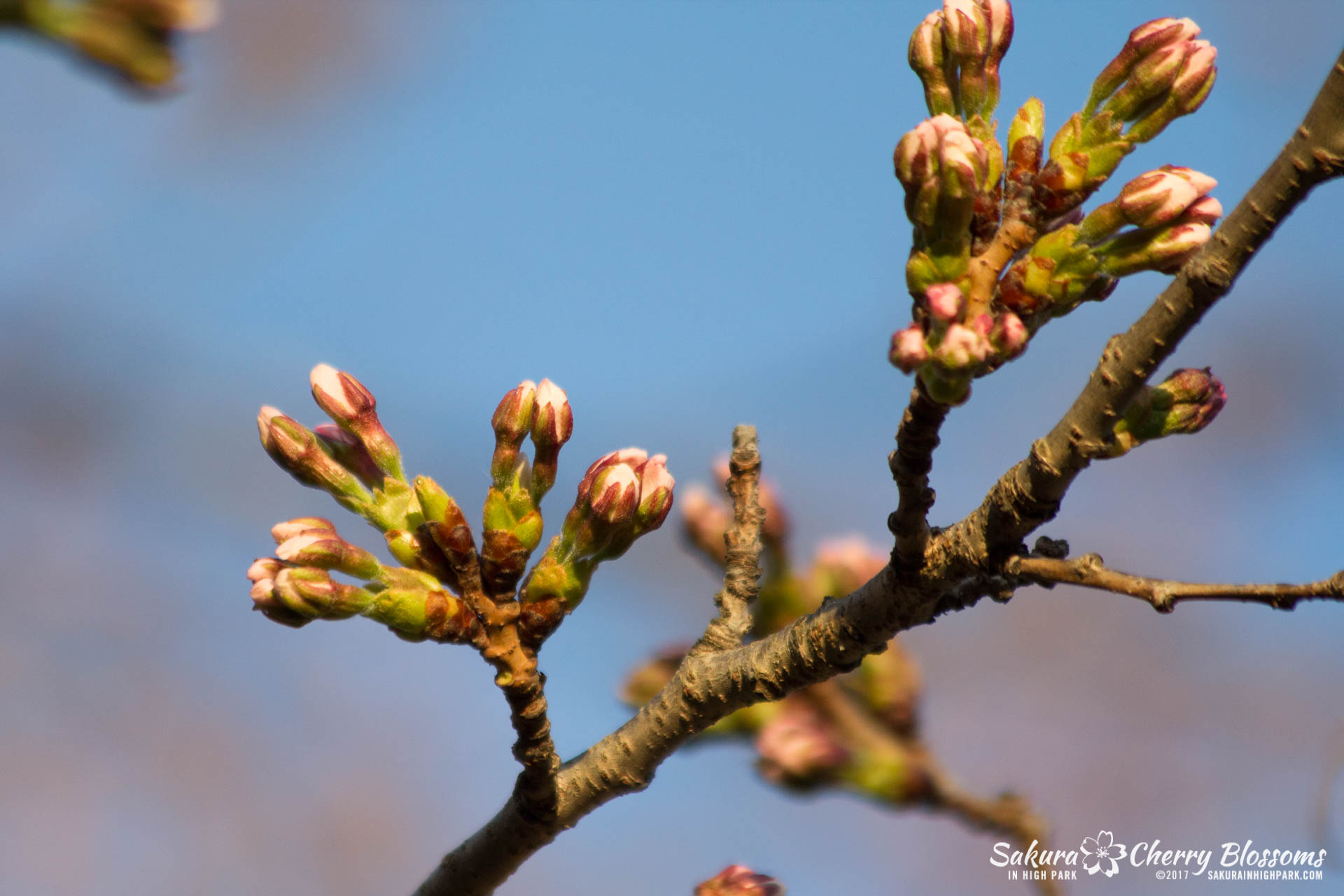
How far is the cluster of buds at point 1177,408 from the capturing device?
A: 1.88 m

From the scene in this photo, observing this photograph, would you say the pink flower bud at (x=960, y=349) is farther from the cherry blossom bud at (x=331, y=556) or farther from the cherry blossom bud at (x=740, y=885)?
the cherry blossom bud at (x=740, y=885)

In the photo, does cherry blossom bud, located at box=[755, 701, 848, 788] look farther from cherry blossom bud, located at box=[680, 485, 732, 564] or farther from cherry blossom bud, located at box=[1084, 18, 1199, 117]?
cherry blossom bud, located at box=[1084, 18, 1199, 117]

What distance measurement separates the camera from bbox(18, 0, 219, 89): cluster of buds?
3.09ft

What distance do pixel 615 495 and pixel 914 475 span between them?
0.67 meters

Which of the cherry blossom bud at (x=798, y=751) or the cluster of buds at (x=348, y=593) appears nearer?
the cluster of buds at (x=348, y=593)

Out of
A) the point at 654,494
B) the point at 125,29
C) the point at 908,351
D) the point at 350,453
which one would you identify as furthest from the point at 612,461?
the point at 125,29

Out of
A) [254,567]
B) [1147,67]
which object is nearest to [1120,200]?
[1147,67]

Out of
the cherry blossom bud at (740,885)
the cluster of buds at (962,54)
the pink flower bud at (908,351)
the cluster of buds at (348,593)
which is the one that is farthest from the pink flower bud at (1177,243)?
the cherry blossom bud at (740,885)

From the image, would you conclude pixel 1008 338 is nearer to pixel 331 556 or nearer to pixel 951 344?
pixel 951 344

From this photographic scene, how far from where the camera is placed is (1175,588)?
5.17 ft

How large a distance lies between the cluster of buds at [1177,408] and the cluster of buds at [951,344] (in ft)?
0.92

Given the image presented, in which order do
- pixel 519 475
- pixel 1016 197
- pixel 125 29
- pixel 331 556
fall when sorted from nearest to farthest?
pixel 125 29 → pixel 1016 197 → pixel 331 556 → pixel 519 475

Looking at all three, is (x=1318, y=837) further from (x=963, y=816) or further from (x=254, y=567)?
(x=254, y=567)

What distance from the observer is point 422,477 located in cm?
226
